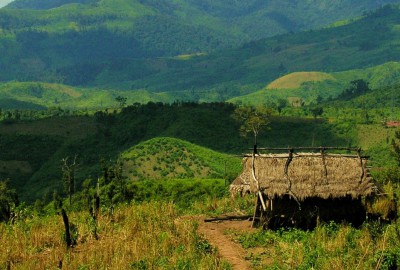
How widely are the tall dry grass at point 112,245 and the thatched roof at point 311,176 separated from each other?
422cm

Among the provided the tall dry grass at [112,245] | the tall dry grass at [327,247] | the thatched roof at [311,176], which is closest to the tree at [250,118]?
A: the thatched roof at [311,176]

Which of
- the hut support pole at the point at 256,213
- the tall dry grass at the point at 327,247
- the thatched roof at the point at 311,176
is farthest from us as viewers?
the hut support pole at the point at 256,213

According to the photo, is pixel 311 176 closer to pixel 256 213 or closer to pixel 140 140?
pixel 256 213

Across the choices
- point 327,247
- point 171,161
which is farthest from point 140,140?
point 327,247

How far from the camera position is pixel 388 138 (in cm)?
8850

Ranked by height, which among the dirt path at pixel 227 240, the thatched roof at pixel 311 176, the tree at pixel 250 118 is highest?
the tree at pixel 250 118

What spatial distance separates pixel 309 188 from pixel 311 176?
580mm

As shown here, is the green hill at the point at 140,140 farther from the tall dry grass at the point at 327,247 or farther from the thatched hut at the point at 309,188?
the tall dry grass at the point at 327,247

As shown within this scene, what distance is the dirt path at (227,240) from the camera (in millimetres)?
20345

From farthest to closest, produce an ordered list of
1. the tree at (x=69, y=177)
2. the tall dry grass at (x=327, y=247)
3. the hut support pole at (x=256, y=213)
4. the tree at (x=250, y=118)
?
the tree at (x=250, y=118)
the tree at (x=69, y=177)
the hut support pole at (x=256, y=213)
the tall dry grass at (x=327, y=247)

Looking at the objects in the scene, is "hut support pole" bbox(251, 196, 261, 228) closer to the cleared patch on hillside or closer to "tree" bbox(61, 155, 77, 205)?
"tree" bbox(61, 155, 77, 205)

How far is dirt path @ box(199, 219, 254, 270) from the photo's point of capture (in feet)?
66.7

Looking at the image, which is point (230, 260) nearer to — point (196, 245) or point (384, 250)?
point (196, 245)

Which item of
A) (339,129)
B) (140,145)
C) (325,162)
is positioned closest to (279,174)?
(325,162)
